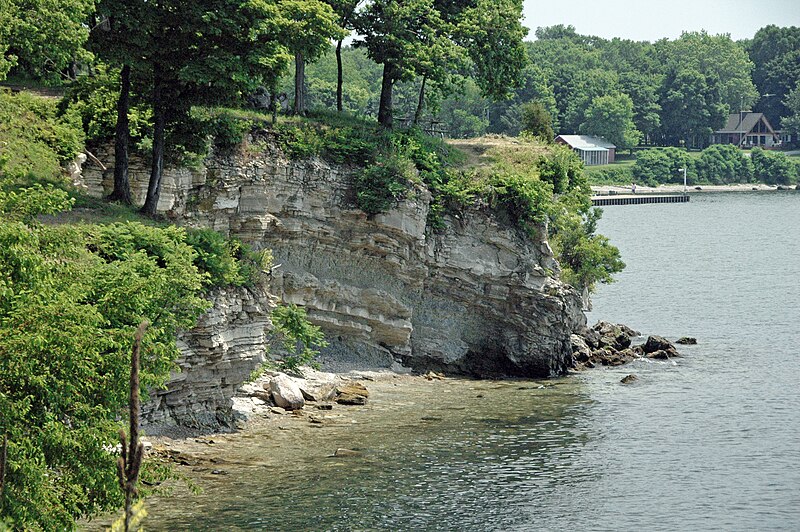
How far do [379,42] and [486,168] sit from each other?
8.37m

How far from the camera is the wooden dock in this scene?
545 ft

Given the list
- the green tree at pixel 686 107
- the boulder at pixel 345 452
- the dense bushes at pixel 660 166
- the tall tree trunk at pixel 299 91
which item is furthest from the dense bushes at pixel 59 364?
the green tree at pixel 686 107

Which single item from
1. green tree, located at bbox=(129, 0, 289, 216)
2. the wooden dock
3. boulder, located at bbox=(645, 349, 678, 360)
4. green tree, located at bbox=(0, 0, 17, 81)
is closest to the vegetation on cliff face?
green tree, located at bbox=(0, 0, 17, 81)

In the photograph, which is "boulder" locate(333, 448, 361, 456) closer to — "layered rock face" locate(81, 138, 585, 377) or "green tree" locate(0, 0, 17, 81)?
"layered rock face" locate(81, 138, 585, 377)

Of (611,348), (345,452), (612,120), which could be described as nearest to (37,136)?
(345,452)

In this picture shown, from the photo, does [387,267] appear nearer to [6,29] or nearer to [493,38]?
[493,38]

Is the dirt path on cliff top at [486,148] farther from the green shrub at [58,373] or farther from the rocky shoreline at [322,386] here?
the green shrub at [58,373]

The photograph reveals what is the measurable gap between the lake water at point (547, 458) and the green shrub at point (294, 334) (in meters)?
3.42

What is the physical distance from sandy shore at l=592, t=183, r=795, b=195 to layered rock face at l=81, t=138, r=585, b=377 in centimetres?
11084

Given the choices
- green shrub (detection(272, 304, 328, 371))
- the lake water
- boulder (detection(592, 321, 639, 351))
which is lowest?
the lake water

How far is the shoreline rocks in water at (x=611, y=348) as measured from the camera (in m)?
59.3

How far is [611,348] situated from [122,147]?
28614 millimetres

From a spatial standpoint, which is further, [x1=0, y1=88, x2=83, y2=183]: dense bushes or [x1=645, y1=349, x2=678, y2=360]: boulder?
[x1=645, y1=349, x2=678, y2=360]: boulder

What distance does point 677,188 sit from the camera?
184875mm
